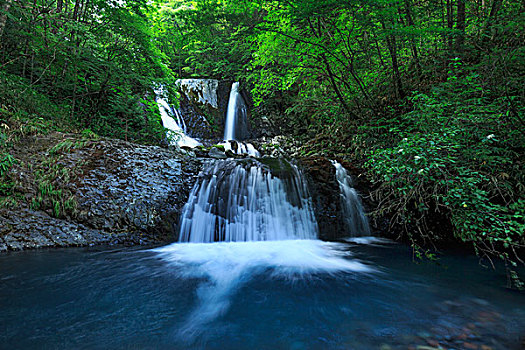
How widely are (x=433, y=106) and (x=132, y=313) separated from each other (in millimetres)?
4987

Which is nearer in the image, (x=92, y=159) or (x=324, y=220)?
(x=92, y=159)

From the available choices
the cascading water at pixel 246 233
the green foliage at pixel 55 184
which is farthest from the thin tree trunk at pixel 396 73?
the green foliage at pixel 55 184

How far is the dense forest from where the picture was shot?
3.46 m

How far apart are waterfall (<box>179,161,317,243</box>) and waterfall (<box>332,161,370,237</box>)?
0.93 metres

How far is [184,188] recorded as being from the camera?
589cm

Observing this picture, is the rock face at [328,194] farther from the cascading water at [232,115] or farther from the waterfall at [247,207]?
the cascading water at [232,115]

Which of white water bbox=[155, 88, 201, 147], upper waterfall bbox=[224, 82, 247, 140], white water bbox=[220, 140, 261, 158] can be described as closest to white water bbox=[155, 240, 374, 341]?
white water bbox=[220, 140, 261, 158]

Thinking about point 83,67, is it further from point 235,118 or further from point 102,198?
point 235,118

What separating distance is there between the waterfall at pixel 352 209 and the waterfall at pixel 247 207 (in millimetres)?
928

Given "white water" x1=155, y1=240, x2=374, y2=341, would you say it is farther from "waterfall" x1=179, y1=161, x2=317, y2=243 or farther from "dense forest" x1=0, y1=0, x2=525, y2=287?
"dense forest" x1=0, y1=0, x2=525, y2=287

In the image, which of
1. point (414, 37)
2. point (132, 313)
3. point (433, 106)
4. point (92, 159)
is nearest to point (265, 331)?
point (132, 313)

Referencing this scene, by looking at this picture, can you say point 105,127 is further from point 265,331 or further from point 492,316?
point 492,316

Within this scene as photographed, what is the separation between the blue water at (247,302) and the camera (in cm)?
193

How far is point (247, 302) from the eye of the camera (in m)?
2.68
